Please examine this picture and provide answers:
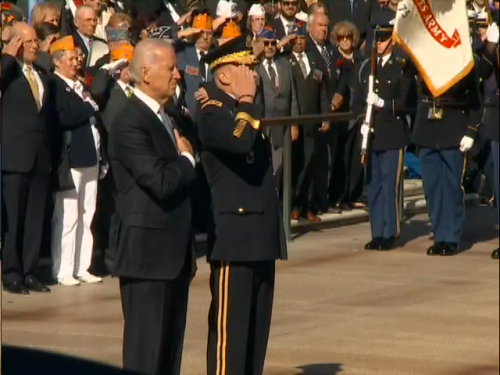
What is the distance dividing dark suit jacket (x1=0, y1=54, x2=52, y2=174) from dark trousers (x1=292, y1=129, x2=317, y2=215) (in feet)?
12.8

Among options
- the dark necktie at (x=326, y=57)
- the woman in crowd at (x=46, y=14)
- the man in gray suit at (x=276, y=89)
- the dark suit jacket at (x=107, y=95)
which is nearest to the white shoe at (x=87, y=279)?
the dark suit jacket at (x=107, y=95)

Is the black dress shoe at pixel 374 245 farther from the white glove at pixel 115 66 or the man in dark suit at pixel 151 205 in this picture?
the man in dark suit at pixel 151 205

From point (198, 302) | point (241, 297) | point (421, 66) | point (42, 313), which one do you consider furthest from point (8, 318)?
point (421, 66)

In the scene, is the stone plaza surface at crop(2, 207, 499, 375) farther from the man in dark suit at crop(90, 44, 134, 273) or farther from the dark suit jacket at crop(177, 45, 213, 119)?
the dark suit jacket at crop(177, 45, 213, 119)

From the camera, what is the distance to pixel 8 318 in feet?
32.9

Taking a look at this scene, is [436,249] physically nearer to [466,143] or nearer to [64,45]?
[466,143]

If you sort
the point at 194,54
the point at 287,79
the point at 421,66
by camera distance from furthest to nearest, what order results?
the point at 287,79
the point at 194,54
the point at 421,66

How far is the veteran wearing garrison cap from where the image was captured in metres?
11.1

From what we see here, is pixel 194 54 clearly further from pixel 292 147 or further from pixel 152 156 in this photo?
pixel 152 156

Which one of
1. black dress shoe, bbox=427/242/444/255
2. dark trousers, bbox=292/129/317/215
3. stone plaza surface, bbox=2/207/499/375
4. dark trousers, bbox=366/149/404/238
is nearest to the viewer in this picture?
stone plaza surface, bbox=2/207/499/375

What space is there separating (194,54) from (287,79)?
1308 mm

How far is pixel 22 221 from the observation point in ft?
36.2

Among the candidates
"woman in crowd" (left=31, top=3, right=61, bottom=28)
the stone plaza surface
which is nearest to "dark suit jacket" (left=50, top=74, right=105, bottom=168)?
the stone plaza surface

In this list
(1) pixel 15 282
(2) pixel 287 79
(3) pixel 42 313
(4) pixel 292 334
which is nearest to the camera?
(4) pixel 292 334
